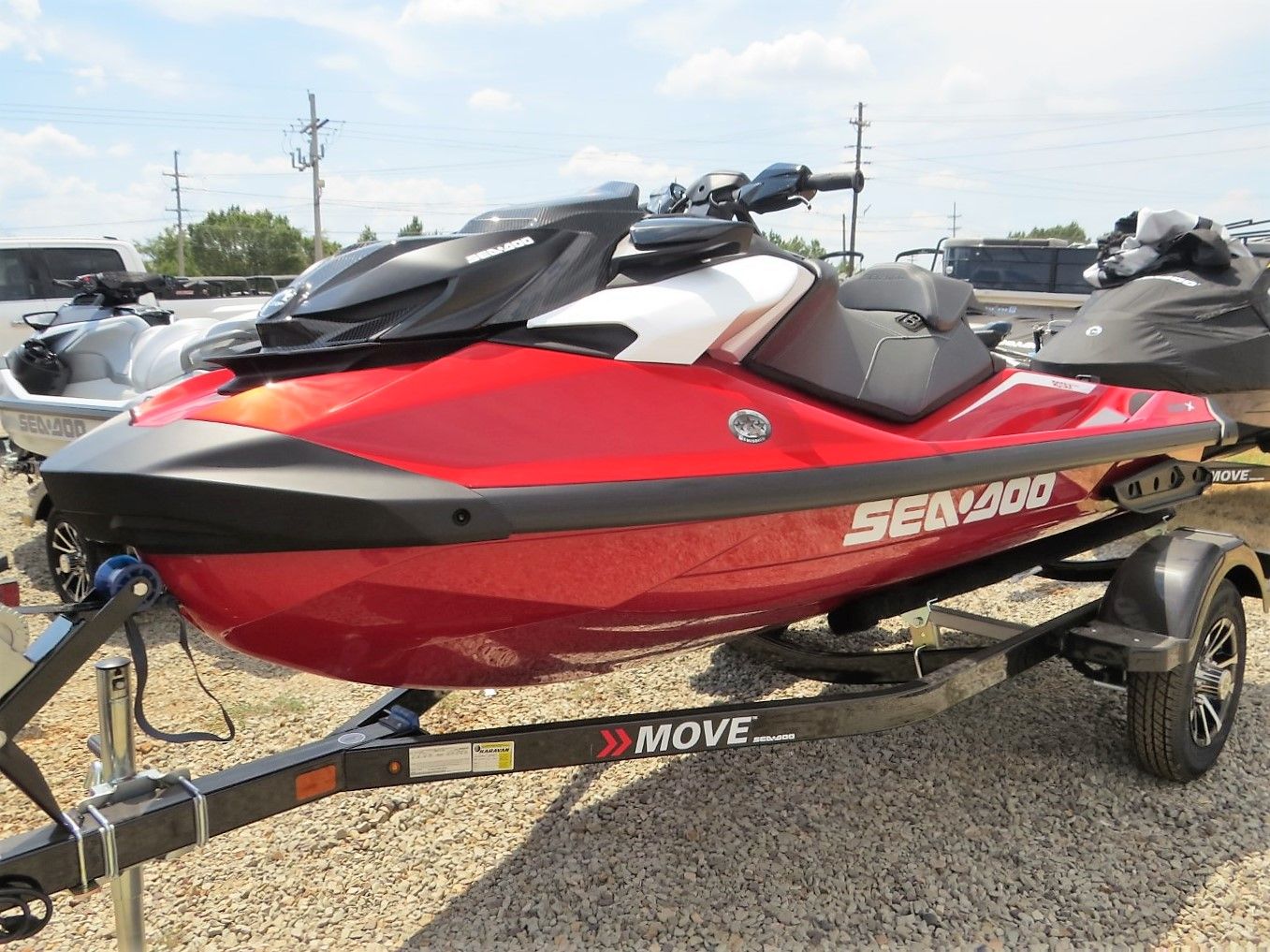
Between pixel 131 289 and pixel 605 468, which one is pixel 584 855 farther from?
pixel 131 289

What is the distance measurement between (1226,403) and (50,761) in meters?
4.85

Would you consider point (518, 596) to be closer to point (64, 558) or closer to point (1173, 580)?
point (1173, 580)

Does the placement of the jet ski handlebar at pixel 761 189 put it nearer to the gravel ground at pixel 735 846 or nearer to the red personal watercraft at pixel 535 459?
the red personal watercraft at pixel 535 459

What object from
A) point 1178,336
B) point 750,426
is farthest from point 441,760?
point 1178,336

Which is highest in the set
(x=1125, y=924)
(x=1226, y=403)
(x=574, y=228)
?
(x=574, y=228)

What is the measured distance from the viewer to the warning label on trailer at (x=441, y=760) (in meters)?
1.88

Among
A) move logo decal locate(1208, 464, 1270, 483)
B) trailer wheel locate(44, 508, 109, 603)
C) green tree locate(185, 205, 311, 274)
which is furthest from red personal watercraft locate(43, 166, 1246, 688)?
green tree locate(185, 205, 311, 274)

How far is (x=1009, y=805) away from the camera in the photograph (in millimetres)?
2686

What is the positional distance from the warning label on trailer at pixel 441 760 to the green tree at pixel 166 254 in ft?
172

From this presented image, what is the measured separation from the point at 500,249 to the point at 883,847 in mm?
1720

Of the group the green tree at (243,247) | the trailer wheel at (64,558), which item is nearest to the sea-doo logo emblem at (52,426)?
the trailer wheel at (64,558)

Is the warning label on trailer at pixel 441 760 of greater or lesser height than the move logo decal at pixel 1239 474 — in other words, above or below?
above

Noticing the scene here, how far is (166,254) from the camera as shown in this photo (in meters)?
51.8

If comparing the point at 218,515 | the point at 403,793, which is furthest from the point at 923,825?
the point at 218,515
